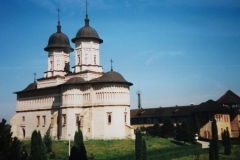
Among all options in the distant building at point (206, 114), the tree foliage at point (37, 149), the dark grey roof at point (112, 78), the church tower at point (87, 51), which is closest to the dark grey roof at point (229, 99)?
the distant building at point (206, 114)

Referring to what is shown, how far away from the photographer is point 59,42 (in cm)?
5547

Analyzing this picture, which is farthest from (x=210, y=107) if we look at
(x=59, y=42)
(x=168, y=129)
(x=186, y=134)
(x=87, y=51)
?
(x=59, y=42)

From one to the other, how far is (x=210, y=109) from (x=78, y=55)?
25954 mm

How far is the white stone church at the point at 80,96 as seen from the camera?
46625 mm

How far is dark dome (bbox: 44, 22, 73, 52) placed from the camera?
5497 cm

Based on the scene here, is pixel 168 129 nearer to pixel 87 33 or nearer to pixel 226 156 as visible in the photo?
pixel 226 156

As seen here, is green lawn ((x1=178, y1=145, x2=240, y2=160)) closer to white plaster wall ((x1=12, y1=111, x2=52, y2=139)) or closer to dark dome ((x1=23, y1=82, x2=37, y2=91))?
white plaster wall ((x1=12, y1=111, x2=52, y2=139))

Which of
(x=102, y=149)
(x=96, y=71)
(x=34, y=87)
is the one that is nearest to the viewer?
(x=102, y=149)

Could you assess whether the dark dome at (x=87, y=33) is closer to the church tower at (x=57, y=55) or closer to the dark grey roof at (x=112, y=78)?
the church tower at (x=57, y=55)

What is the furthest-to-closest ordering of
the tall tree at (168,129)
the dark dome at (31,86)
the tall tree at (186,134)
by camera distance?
the dark dome at (31,86) < the tall tree at (168,129) < the tall tree at (186,134)

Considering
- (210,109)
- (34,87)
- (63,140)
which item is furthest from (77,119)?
(210,109)

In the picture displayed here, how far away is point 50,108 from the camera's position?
5288 cm

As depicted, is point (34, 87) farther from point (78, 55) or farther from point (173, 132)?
point (173, 132)

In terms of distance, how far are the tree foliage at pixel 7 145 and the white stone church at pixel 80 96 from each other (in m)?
28.5
